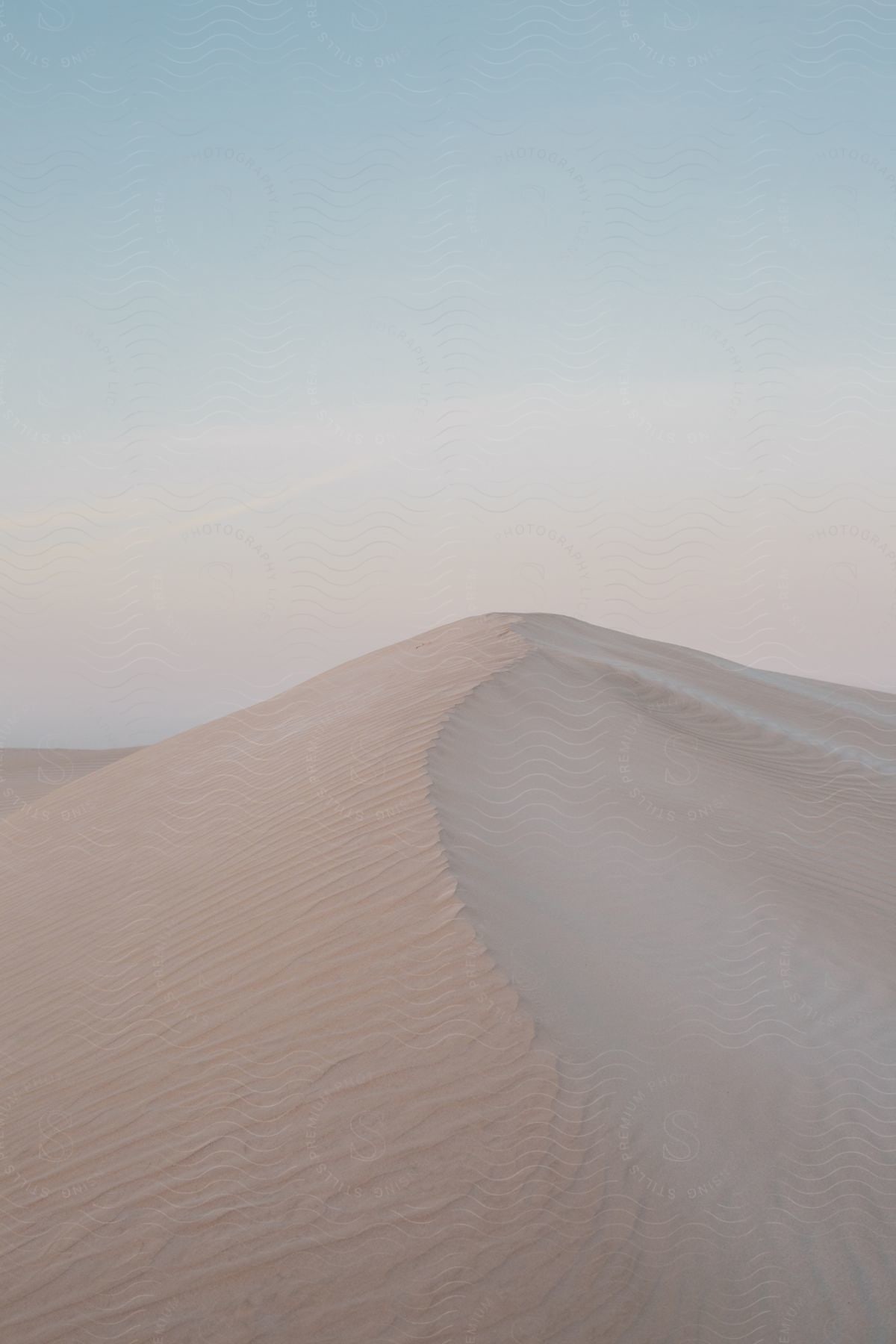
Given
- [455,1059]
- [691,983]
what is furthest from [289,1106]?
[691,983]

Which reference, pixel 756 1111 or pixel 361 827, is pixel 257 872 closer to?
pixel 361 827

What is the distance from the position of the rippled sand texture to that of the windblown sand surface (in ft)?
0.06

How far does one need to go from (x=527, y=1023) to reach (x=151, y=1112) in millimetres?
1915

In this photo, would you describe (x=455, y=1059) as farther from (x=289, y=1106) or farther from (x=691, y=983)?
(x=691, y=983)

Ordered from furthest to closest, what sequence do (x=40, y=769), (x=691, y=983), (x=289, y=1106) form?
(x=40, y=769)
(x=691, y=983)
(x=289, y=1106)

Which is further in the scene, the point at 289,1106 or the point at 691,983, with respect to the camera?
the point at 691,983

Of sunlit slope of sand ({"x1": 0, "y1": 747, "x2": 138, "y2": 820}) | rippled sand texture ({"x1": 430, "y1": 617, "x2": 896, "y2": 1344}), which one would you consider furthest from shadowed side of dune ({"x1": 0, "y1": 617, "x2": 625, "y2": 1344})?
sunlit slope of sand ({"x1": 0, "y1": 747, "x2": 138, "y2": 820})

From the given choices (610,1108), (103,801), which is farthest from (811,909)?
(103,801)

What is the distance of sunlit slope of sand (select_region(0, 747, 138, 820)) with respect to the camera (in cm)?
1599

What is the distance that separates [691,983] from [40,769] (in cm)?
1595

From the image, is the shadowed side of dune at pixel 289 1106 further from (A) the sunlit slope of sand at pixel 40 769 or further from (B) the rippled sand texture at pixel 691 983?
(A) the sunlit slope of sand at pixel 40 769

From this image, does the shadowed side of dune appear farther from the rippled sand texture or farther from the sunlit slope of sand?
the sunlit slope of sand

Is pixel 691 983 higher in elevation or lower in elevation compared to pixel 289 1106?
lower

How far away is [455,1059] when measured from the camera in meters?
5.11
